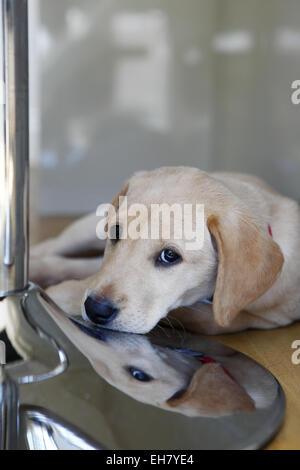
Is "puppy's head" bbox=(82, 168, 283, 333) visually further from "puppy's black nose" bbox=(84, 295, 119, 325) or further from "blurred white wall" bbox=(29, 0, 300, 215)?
"blurred white wall" bbox=(29, 0, 300, 215)

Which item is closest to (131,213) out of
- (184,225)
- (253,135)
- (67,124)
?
(184,225)

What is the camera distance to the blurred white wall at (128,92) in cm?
297

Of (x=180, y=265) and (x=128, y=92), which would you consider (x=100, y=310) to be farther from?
(x=128, y=92)

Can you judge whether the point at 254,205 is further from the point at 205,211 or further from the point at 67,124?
the point at 67,124

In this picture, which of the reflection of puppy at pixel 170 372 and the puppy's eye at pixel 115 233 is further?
the puppy's eye at pixel 115 233

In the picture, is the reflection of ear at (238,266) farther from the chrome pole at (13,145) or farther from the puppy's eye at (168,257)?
the chrome pole at (13,145)

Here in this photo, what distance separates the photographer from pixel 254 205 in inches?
47.4

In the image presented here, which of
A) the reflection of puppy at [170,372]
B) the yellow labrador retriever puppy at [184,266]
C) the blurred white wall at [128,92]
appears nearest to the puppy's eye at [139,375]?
the reflection of puppy at [170,372]

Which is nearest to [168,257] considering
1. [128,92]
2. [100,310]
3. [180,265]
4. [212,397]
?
[180,265]

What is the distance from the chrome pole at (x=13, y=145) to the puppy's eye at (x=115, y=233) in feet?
0.85

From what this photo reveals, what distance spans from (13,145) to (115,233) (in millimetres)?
340

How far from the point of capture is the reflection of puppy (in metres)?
0.81

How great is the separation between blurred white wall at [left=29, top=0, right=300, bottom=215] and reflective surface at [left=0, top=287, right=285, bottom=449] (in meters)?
1.95

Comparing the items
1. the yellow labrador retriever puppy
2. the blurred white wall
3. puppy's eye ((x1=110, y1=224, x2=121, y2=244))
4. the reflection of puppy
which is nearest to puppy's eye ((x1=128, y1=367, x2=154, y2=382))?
the reflection of puppy
